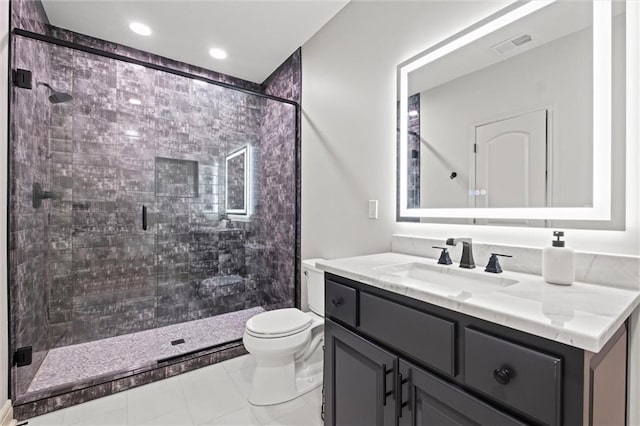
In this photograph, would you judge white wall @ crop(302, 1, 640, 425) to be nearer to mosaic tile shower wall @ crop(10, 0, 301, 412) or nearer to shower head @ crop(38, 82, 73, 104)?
mosaic tile shower wall @ crop(10, 0, 301, 412)

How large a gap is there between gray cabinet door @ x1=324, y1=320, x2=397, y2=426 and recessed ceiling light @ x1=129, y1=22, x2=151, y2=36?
8.62ft

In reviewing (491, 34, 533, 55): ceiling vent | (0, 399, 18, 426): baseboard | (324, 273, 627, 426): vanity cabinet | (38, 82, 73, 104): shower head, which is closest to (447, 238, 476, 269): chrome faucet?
(324, 273, 627, 426): vanity cabinet

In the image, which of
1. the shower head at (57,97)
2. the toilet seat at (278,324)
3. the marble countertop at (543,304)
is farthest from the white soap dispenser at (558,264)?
the shower head at (57,97)

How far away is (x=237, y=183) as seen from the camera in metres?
3.07

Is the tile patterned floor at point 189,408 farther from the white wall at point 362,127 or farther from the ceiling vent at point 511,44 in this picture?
the ceiling vent at point 511,44

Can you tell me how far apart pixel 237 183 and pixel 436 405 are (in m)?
2.68

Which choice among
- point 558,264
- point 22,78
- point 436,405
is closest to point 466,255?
point 558,264

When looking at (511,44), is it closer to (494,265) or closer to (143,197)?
(494,265)

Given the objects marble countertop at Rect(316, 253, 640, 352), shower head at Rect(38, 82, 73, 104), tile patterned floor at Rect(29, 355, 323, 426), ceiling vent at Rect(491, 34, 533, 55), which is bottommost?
tile patterned floor at Rect(29, 355, 323, 426)

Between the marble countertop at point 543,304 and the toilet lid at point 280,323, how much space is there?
Result: 82cm

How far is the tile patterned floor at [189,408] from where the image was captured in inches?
62.1

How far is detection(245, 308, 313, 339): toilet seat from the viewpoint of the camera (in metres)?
1.71

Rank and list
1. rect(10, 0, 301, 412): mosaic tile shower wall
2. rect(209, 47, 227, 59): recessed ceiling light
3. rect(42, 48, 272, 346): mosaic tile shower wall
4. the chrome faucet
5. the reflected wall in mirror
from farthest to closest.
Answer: the reflected wall in mirror → rect(209, 47, 227, 59): recessed ceiling light → rect(42, 48, 272, 346): mosaic tile shower wall → rect(10, 0, 301, 412): mosaic tile shower wall → the chrome faucet

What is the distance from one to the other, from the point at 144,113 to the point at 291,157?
1.41m
